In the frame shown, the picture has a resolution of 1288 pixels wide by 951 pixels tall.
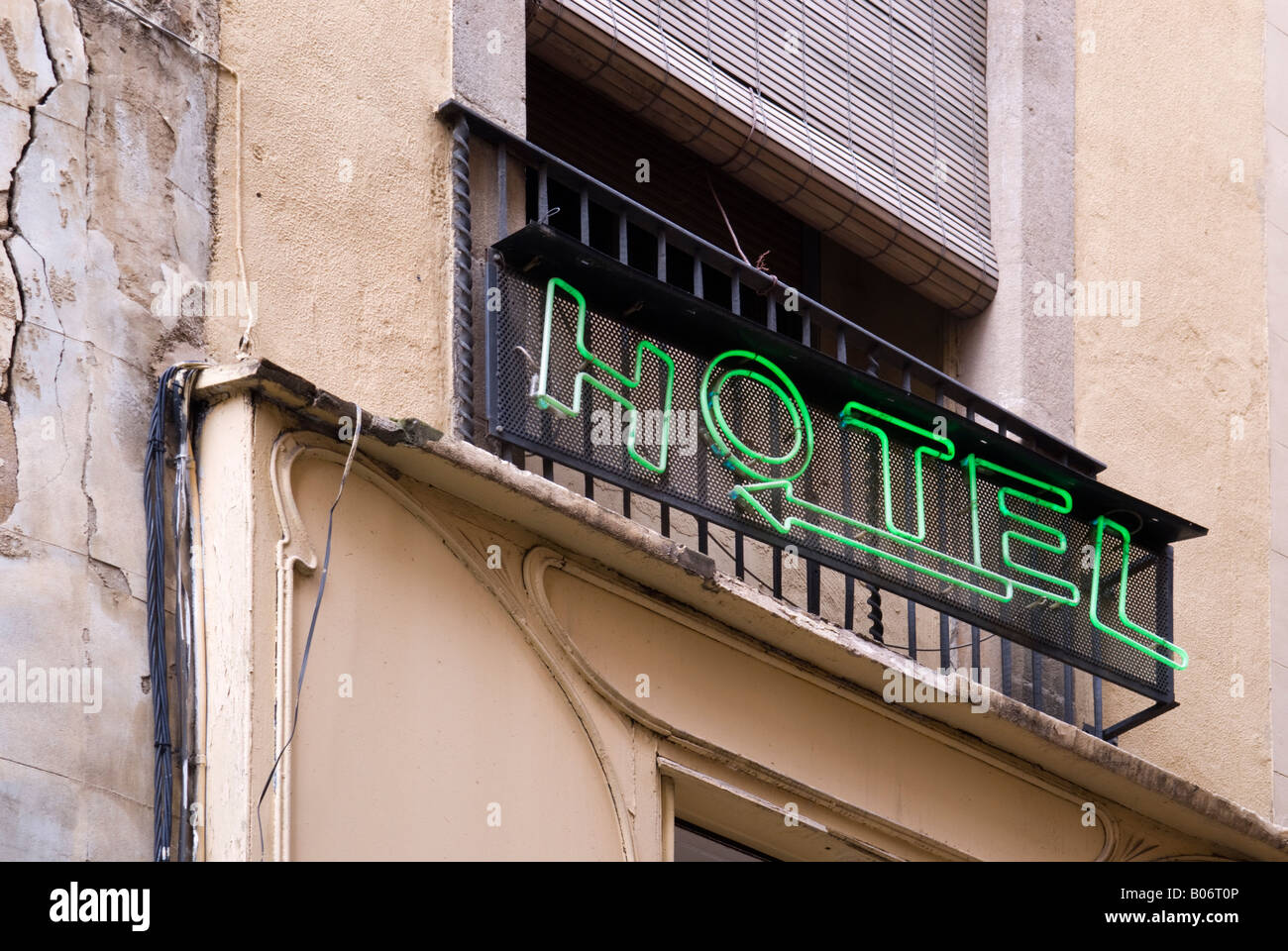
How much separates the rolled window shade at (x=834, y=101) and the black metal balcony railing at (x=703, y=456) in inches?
18.4

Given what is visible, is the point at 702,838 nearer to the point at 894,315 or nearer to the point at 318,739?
the point at 318,739

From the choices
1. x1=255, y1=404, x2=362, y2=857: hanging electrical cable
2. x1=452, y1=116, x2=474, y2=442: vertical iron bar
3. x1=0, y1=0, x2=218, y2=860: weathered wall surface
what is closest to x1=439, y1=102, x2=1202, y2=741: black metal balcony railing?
x1=452, y1=116, x2=474, y2=442: vertical iron bar

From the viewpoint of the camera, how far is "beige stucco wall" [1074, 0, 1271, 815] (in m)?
9.73

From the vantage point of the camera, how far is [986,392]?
9672 millimetres

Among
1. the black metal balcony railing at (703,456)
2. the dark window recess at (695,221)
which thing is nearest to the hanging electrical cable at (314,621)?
the black metal balcony railing at (703,456)

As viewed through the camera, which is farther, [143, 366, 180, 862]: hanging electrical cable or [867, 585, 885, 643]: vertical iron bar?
[867, 585, 885, 643]: vertical iron bar

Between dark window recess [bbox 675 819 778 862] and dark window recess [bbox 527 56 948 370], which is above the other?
dark window recess [bbox 527 56 948 370]

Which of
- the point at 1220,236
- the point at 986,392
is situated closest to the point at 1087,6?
the point at 1220,236

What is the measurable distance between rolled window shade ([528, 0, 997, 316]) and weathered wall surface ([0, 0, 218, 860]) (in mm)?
2026

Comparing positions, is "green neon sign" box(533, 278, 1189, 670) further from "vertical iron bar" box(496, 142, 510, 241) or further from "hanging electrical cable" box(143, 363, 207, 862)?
"hanging electrical cable" box(143, 363, 207, 862)

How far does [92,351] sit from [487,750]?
159 cm

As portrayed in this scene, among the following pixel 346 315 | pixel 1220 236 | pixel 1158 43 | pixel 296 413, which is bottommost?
pixel 296 413

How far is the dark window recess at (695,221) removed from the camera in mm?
8820

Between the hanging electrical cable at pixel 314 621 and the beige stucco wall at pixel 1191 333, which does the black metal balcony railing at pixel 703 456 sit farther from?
the hanging electrical cable at pixel 314 621
